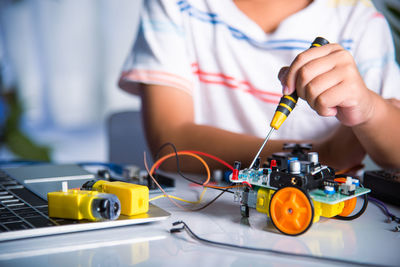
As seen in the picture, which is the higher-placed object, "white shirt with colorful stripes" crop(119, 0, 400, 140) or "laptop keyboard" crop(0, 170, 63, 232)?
"white shirt with colorful stripes" crop(119, 0, 400, 140)

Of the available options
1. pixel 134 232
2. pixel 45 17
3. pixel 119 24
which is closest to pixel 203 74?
pixel 134 232

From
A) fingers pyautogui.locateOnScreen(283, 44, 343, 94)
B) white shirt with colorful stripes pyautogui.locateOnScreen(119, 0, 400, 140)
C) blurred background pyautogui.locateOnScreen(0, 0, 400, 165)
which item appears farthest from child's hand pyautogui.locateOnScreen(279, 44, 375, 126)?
blurred background pyautogui.locateOnScreen(0, 0, 400, 165)

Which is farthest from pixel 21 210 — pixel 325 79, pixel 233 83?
pixel 233 83

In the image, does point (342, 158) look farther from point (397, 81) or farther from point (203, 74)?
point (203, 74)

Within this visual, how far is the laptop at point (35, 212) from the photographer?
0.41 meters

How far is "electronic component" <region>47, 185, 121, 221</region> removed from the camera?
1.38 feet

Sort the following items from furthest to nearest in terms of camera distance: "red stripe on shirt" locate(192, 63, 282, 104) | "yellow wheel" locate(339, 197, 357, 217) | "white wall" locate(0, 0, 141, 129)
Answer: "white wall" locate(0, 0, 141, 129), "red stripe on shirt" locate(192, 63, 282, 104), "yellow wheel" locate(339, 197, 357, 217)

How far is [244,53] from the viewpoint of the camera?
114 centimetres

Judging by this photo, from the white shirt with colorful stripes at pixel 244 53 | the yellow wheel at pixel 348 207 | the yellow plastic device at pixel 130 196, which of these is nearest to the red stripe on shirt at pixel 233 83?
the white shirt with colorful stripes at pixel 244 53

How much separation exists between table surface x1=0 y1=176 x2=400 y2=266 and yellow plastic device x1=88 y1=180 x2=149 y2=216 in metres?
0.02

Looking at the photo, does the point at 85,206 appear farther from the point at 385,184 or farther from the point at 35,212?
the point at 385,184

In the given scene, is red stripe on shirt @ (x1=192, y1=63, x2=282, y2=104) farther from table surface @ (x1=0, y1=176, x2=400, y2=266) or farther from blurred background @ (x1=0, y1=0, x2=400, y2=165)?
blurred background @ (x1=0, y1=0, x2=400, y2=165)

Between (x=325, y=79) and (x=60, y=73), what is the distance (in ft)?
7.09

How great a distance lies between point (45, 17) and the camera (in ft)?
7.60
